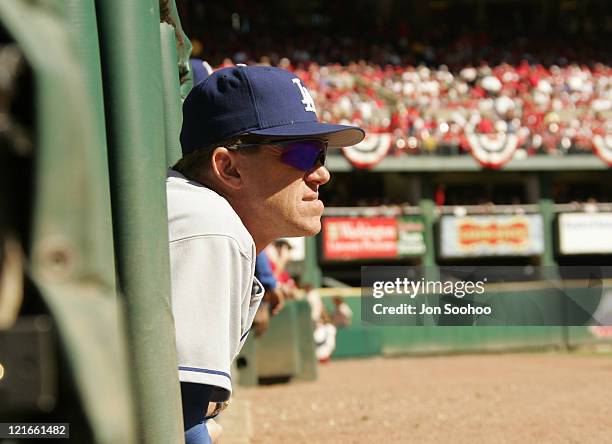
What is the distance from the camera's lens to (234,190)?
2.15 metres

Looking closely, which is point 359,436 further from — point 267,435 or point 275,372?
point 275,372

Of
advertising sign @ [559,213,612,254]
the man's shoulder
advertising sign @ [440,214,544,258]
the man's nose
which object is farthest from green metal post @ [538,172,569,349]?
the man's shoulder

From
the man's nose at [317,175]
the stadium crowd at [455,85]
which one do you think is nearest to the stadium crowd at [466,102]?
the stadium crowd at [455,85]

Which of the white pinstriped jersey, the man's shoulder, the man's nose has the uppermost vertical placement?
the man's nose

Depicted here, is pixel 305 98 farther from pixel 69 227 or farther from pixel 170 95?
pixel 69 227

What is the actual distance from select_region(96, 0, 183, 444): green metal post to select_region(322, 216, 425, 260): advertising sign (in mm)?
19578

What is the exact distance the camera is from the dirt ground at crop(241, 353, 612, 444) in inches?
246

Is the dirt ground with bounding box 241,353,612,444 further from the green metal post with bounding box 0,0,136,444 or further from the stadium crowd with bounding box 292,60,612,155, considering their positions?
the stadium crowd with bounding box 292,60,612,155

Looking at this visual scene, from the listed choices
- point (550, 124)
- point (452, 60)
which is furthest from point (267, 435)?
point (452, 60)

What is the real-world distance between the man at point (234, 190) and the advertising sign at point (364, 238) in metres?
19.2

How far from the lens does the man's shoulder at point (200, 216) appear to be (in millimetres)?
1810

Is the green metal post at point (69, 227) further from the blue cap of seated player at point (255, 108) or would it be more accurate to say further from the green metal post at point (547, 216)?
the green metal post at point (547, 216)

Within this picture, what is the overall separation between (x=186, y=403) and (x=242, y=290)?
10.5 inches

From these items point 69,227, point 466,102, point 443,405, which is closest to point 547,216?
point 466,102
